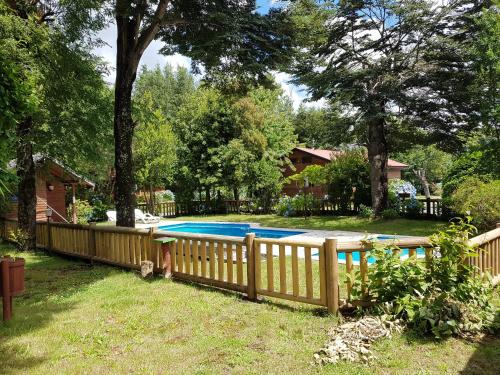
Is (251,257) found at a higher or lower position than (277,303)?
higher

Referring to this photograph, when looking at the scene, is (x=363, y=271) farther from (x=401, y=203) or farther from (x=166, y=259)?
(x=401, y=203)

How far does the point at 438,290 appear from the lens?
4.23m

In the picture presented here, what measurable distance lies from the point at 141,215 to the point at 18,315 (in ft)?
48.4

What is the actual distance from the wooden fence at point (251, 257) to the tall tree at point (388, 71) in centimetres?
825

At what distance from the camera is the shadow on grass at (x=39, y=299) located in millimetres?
3922

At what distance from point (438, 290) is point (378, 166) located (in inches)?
508

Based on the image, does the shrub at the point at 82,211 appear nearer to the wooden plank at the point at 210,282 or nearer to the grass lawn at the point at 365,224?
the grass lawn at the point at 365,224

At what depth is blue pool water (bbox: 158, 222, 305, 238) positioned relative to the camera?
14453mm

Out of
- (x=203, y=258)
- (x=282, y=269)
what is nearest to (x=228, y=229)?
(x=203, y=258)

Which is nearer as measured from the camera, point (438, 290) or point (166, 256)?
point (438, 290)

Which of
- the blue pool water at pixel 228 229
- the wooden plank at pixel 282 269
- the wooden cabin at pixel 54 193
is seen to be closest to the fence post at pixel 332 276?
the wooden plank at pixel 282 269

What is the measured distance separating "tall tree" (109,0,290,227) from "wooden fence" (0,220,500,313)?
1274 mm

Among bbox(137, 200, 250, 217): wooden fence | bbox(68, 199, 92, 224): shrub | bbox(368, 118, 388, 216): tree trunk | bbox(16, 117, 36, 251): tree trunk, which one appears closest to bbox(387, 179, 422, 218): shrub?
bbox(368, 118, 388, 216): tree trunk

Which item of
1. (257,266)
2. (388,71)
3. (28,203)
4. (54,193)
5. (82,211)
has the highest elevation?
(388,71)
